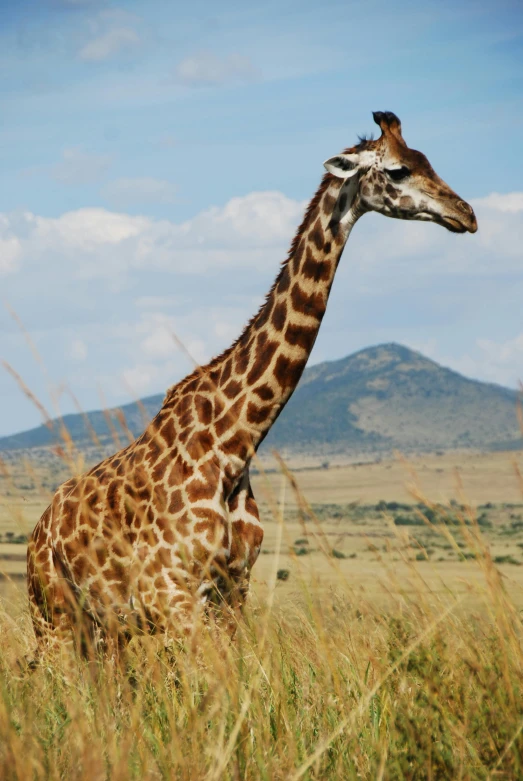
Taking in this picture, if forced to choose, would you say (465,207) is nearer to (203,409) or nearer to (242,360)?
(242,360)

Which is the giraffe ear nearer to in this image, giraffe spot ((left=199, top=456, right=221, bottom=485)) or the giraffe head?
the giraffe head

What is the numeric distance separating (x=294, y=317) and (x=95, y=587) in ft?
7.19

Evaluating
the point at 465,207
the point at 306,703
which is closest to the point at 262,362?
the point at 465,207

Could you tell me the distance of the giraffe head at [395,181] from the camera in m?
6.08

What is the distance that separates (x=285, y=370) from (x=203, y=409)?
1.99 ft

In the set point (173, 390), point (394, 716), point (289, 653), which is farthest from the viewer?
point (173, 390)

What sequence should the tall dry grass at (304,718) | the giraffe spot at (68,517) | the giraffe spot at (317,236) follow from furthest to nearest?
the giraffe spot at (68,517)
the giraffe spot at (317,236)
the tall dry grass at (304,718)

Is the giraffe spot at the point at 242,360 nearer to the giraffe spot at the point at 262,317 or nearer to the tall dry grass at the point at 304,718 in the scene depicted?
the giraffe spot at the point at 262,317

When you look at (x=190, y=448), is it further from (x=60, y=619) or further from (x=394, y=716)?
(x=394, y=716)

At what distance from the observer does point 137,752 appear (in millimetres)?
3949

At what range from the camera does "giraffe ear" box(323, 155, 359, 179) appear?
6180 millimetres

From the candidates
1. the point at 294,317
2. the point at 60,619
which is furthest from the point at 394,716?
the point at 60,619

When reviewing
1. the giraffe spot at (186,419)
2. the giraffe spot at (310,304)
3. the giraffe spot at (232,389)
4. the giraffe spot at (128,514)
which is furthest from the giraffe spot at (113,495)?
the giraffe spot at (310,304)

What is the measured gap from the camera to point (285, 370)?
6238 millimetres
